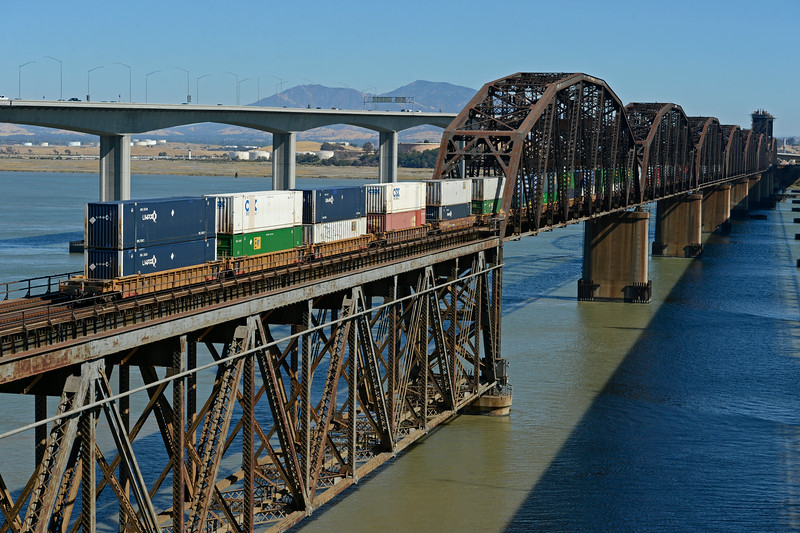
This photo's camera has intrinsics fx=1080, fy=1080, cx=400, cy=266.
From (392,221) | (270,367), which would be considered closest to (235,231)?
(270,367)

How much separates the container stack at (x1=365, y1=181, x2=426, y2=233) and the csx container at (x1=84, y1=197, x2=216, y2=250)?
14.5 meters

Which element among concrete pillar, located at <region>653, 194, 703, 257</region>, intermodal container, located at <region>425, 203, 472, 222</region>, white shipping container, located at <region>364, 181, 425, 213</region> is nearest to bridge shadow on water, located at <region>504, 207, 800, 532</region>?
intermodal container, located at <region>425, 203, 472, 222</region>

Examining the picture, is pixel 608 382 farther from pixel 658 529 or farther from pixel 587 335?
pixel 658 529

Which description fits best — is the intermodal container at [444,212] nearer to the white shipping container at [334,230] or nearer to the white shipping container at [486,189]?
the white shipping container at [486,189]

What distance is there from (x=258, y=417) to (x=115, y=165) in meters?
63.7

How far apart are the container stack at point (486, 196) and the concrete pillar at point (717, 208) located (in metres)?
140

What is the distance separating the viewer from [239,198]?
36406 mm

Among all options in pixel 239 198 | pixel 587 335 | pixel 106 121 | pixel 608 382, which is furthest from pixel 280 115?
pixel 239 198

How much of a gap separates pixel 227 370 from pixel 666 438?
29502 millimetres

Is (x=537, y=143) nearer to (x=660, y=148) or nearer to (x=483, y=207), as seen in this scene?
(x=483, y=207)

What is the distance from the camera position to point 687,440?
51375 mm

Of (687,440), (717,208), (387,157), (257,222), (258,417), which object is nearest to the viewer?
(257,222)

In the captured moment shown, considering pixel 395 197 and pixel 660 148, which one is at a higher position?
pixel 660 148

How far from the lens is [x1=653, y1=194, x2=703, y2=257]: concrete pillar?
144 metres
